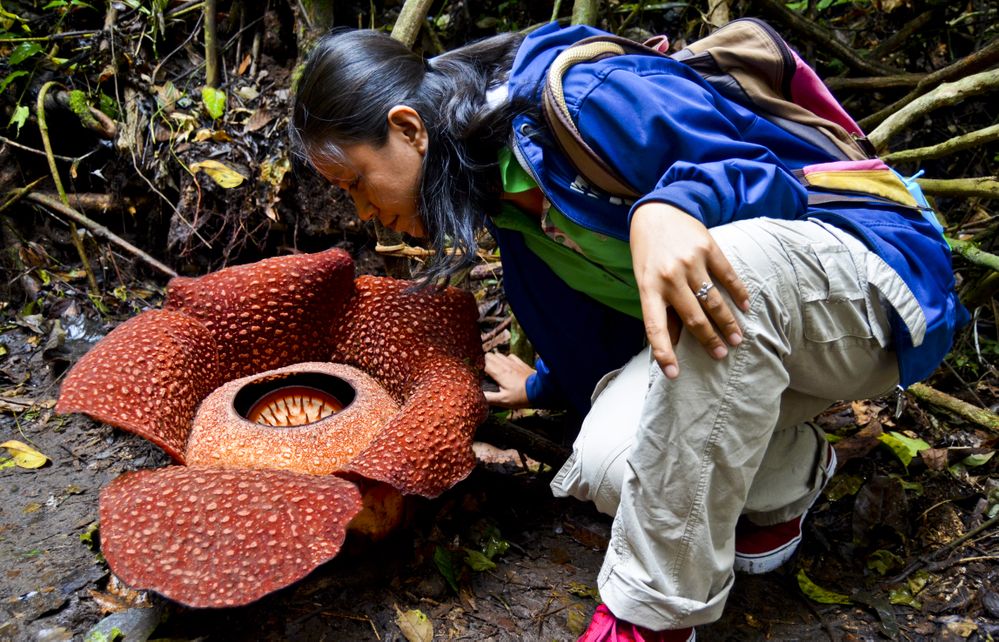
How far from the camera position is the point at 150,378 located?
1932mm

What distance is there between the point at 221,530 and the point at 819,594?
1525mm

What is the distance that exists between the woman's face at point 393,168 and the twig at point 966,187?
1.89 meters

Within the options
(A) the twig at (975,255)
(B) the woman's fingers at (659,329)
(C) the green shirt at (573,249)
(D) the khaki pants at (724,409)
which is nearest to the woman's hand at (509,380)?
(C) the green shirt at (573,249)

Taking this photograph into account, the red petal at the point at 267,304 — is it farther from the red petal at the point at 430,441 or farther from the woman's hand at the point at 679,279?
the woman's hand at the point at 679,279

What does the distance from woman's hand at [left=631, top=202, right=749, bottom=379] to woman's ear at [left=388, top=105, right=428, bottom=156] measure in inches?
25.9

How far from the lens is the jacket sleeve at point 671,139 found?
1.54 metres

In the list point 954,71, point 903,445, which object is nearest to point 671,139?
point 903,445

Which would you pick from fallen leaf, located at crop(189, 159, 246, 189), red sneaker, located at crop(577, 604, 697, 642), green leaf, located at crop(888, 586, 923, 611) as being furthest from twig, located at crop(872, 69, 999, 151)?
fallen leaf, located at crop(189, 159, 246, 189)

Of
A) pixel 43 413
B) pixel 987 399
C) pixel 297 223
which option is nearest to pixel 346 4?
pixel 297 223

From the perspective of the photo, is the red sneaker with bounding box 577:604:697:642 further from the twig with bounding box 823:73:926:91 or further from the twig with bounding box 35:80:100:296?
the twig with bounding box 35:80:100:296

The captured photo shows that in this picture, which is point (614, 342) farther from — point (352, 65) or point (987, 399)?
point (987, 399)

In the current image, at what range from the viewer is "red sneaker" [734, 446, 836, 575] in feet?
6.82

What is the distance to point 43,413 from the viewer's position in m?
2.81

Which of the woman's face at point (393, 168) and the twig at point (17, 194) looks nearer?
the woman's face at point (393, 168)
